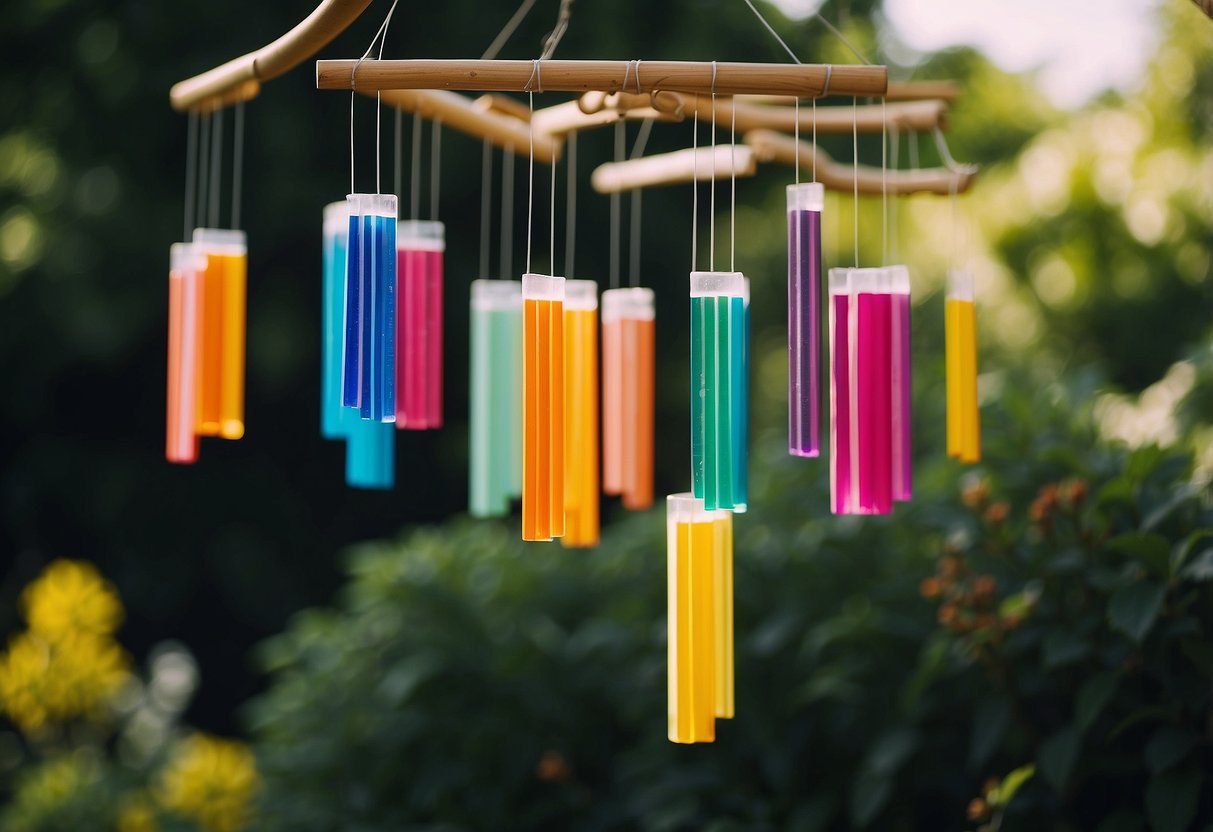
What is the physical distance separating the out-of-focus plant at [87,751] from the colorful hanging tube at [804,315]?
346cm

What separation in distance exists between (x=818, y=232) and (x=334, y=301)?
1370 millimetres

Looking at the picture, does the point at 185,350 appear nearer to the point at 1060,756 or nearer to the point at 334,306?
the point at 334,306

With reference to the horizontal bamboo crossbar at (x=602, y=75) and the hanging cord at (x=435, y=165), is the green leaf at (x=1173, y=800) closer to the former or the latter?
the horizontal bamboo crossbar at (x=602, y=75)

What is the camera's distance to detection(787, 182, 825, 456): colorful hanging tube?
83.9 inches

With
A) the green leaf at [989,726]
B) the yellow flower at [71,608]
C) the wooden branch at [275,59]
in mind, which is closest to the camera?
the wooden branch at [275,59]

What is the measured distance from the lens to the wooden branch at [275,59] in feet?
7.52

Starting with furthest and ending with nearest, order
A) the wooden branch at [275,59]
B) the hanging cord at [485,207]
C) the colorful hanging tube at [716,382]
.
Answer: the hanging cord at [485,207]
the wooden branch at [275,59]
the colorful hanging tube at [716,382]

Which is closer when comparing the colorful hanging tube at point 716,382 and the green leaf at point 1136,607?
the colorful hanging tube at point 716,382

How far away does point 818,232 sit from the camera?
214 centimetres

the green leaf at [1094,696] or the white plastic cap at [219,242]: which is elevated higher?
the white plastic cap at [219,242]

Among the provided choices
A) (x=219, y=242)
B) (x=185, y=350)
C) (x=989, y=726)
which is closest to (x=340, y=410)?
(x=185, y=350)

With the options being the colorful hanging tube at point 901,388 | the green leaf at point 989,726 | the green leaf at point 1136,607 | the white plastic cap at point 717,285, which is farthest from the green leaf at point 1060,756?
the white plastic cap at point 717,285

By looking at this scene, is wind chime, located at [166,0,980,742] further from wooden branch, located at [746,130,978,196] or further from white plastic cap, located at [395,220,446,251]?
wooden branch, located at [746,130,978,196]

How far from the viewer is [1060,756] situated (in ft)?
9.29
